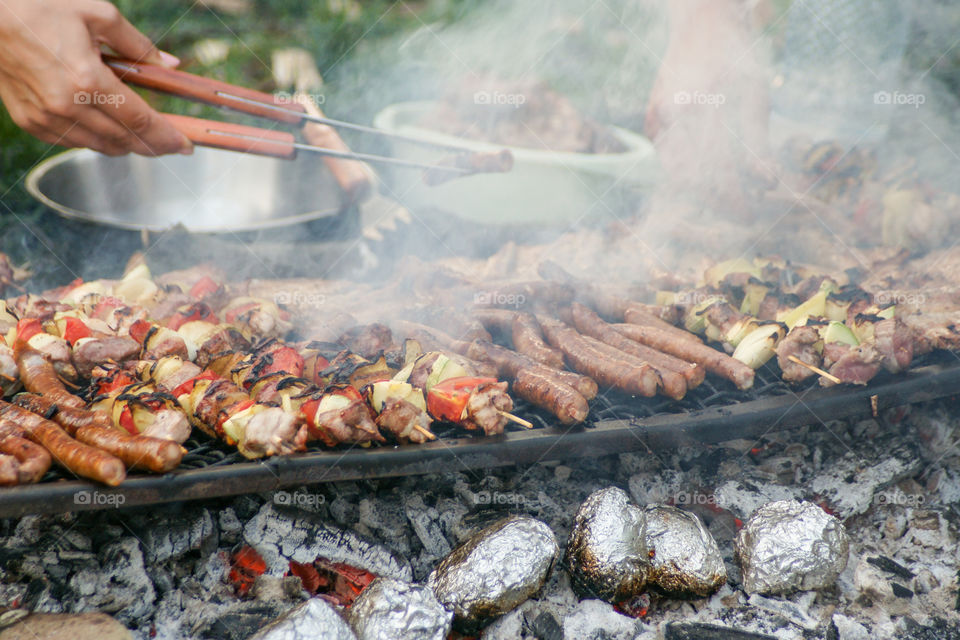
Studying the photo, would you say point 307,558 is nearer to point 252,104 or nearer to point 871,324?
point 252,104

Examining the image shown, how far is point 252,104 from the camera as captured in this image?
14.5 feet

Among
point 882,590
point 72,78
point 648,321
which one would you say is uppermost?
point 72,78

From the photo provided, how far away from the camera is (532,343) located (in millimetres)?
3848

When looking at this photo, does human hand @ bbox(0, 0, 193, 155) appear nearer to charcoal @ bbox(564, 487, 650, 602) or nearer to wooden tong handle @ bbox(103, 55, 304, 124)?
wooden tong handle @ bbox(103, 55, 304, 124)

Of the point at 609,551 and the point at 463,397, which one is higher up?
the point at 463,397

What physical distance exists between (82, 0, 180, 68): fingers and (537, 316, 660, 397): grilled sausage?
3007 mm

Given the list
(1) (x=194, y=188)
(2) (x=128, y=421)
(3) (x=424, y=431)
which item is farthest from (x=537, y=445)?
(1) (x=194, y=188)

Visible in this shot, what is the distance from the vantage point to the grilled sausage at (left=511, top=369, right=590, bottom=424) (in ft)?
10.1

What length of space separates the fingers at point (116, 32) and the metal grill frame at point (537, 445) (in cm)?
275

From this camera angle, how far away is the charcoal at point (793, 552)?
9.98 ft

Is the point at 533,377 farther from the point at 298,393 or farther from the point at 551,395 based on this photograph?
the point at 298,393

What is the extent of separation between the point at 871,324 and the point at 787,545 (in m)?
1.46

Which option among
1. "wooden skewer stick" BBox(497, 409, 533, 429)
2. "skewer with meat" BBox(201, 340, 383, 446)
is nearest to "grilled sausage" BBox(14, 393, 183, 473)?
"skewer with meat" BBox(201, 340, 383, 446)

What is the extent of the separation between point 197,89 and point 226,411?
7.52 ft
